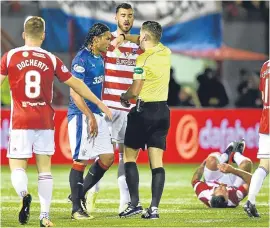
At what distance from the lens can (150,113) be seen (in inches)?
533

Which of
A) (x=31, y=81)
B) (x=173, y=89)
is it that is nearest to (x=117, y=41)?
(x=31, y=81)

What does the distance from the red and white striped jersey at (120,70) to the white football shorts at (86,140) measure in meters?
0.73

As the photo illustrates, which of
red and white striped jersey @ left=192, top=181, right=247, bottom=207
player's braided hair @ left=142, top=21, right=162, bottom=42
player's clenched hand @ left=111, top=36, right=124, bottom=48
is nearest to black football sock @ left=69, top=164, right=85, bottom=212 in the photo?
player's clenched hand @ left=111, top=36, right=124, bottom=48

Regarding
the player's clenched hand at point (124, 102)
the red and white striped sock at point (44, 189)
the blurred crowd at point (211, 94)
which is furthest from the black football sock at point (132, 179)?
the blurred crowd at point (211, 94)

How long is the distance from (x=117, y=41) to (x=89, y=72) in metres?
0.90

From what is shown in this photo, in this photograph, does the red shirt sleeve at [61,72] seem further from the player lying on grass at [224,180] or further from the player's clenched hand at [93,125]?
the player lying on grass at [224,180]

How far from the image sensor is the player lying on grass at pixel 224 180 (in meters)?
14.9

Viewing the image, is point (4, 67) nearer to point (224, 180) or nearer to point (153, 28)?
point (153, 28)

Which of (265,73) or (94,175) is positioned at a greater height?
(265,73)

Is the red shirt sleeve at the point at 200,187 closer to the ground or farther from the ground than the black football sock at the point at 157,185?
closer to the ground

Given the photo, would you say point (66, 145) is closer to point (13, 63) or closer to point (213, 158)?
point (213, 158)

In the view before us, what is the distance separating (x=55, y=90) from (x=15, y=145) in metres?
11.4

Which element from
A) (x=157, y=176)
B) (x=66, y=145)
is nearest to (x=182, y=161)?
(x=66, y=145)

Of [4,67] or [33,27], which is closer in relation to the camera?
[33,27]
